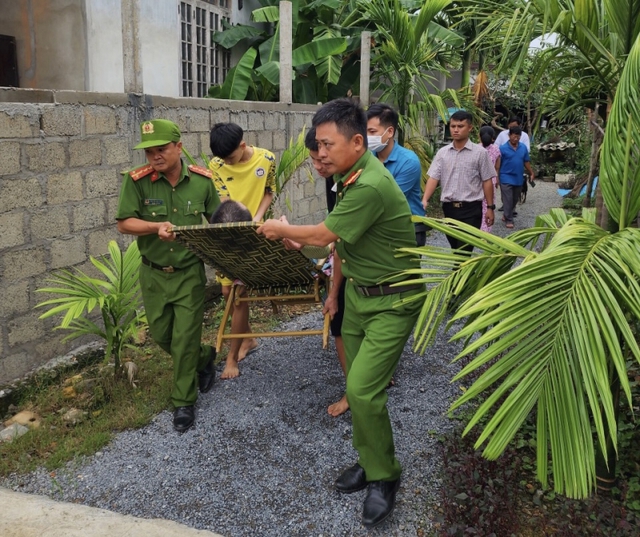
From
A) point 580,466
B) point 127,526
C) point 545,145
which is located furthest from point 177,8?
point 545,145

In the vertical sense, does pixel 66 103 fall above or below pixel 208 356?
above

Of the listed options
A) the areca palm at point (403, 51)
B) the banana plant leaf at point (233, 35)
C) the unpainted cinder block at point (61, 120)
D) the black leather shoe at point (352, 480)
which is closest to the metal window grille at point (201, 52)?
the banana plant leaf at point (233, 35)

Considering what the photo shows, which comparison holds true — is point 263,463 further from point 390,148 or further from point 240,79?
point 240,79

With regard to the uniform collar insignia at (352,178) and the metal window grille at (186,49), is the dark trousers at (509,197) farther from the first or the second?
the uniform collar insignia at (352,178)

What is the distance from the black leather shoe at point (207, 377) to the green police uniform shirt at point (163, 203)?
0.90 meters

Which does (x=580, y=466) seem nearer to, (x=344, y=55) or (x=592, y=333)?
(x=592, y=333)

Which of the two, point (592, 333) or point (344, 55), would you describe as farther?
point (344, 55)

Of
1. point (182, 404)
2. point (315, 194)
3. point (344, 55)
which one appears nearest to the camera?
point (182, 404)

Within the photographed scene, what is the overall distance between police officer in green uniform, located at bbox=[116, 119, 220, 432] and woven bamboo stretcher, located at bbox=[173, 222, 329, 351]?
190mm

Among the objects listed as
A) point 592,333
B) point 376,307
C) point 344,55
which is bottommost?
point 376,307

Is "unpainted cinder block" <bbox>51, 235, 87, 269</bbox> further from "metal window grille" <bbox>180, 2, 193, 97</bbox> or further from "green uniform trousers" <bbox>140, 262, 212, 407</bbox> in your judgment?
"metal window grille" <bbox>180, 2, 193, 97</bbox>

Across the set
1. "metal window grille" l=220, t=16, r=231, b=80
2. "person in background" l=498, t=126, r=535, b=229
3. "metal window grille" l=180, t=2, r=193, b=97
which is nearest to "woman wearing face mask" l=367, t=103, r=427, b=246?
"metal window grille" l=180, t=2, r=193, b=97

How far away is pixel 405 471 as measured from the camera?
129 inches

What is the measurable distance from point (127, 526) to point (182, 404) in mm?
1298
